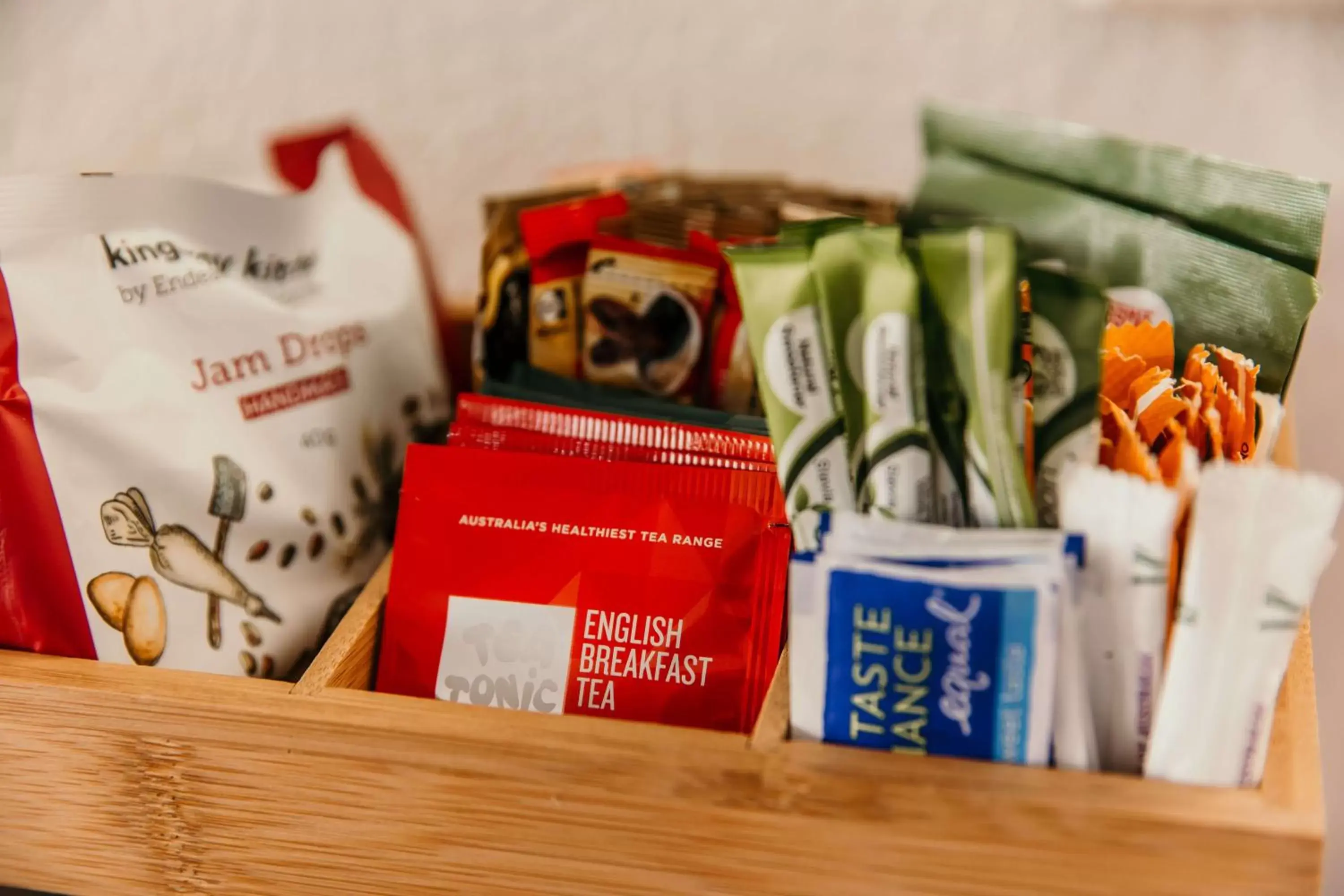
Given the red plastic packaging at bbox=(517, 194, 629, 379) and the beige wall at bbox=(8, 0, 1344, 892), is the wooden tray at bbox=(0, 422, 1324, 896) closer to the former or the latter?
the red plastic packaging at bbox=(517, 194, 629, 379)

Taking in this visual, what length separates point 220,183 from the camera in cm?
64

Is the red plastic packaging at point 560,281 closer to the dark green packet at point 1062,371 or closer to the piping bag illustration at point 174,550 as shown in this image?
the piping bag illustration at point 174,550

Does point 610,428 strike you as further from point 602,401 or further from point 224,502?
point 224,502

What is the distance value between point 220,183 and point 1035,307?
1.57 ft

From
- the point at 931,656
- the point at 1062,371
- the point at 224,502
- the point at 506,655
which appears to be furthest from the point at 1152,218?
the point at 224,502

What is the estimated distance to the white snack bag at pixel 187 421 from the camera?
1.73 feet

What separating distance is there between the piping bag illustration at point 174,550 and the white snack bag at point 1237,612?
0.46 m

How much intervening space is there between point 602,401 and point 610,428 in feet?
0.25

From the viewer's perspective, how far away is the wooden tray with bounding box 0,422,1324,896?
395mm

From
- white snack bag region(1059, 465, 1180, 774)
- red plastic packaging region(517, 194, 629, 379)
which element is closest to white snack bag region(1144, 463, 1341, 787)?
white snack bag region(1059, 465, 1180, 774)

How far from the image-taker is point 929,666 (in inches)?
16.2

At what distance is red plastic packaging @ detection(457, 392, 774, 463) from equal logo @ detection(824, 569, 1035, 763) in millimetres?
153

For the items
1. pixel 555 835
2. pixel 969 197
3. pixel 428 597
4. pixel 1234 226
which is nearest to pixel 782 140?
pixel 969 197

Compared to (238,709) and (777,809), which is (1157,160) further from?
(238,709)
